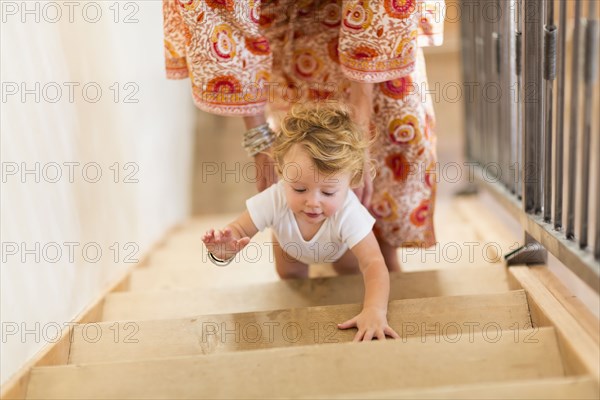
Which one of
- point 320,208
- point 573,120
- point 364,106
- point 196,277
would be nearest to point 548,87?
point 573,120

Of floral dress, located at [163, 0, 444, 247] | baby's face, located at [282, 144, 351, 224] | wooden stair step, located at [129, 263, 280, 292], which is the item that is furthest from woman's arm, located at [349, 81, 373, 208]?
wooden stair step, located at [129, 263, 280, 292]

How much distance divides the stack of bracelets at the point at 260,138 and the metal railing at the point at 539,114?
Result: 0.59 meters

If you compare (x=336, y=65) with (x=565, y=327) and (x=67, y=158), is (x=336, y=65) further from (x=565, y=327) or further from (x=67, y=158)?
(x=565, y=327)

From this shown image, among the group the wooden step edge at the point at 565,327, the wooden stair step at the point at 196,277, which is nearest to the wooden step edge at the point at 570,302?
the wooden step edge at the point at 565,327

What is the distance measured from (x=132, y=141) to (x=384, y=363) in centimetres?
153

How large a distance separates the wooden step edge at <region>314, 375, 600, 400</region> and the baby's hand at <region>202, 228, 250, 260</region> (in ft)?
1.61

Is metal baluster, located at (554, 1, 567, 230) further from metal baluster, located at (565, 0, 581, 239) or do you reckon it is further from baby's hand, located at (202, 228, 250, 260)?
baby's hand, located at (202, 228, 250, 260)

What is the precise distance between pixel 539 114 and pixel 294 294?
73 centimetres

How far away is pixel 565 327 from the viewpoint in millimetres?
1277

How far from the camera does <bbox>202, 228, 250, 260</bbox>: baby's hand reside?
147 centimetres

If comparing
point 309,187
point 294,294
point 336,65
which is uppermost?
point 336,65

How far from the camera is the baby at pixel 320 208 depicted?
4.86ft

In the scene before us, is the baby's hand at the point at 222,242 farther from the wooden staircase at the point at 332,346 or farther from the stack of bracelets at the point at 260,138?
the stack of bracelets at the point at 260,138

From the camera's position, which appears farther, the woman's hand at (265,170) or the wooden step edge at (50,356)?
the woman's hand at (265,170)
